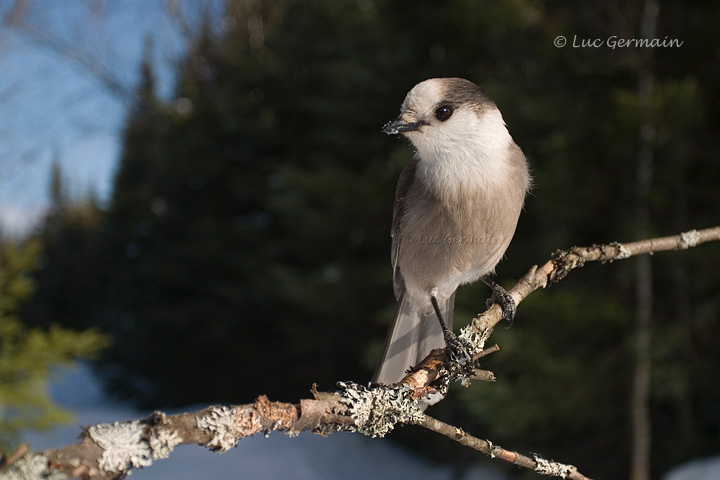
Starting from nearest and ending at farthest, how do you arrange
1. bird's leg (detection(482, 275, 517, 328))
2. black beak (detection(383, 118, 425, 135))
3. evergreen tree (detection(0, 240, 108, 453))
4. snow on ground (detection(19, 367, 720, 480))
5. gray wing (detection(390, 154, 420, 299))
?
black beak (detection(383, 118, 425, 135)) < bird's leg (detection(482, 275, 517, 328)) < gray wing (detection(390, 154, 420, 299)) < evergreen tree (detection(0, 240, 108, 453)) < snow on ground (detection(19, 367, 720, 480))

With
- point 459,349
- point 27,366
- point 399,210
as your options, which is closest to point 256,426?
point 459,349

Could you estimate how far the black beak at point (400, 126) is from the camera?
0.87 metres

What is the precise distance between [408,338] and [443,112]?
478 millimetres

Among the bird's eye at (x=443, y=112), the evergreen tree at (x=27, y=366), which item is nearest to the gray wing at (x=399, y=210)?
the bird's eye at (x=443, y=112)

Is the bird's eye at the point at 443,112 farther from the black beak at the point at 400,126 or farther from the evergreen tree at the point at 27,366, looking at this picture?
the evergreen tree at the point at 27,366

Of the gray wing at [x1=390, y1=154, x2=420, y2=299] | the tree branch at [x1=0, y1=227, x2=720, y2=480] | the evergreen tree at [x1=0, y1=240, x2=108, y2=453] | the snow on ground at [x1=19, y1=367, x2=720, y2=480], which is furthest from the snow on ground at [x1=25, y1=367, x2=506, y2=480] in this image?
the tree branch at [x1=0, y1=227, x2=720, y2=480]

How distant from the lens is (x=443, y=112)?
966 mm

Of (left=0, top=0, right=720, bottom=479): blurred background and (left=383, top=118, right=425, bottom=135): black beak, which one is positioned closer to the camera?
(left=383, top=118, right=425, bottom=135): black beak

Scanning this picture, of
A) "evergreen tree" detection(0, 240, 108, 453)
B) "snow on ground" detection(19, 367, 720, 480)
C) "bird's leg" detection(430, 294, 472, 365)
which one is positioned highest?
"snow on ground" detection(19, 367, 720, 480)

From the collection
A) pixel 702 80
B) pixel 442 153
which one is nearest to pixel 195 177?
pixel 702 80

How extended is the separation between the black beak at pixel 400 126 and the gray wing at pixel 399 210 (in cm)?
26

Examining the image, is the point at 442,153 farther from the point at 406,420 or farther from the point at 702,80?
the point at 702,80

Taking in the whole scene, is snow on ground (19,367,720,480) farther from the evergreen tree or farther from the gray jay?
the gray jay

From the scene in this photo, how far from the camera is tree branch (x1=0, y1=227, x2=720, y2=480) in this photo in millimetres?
501
